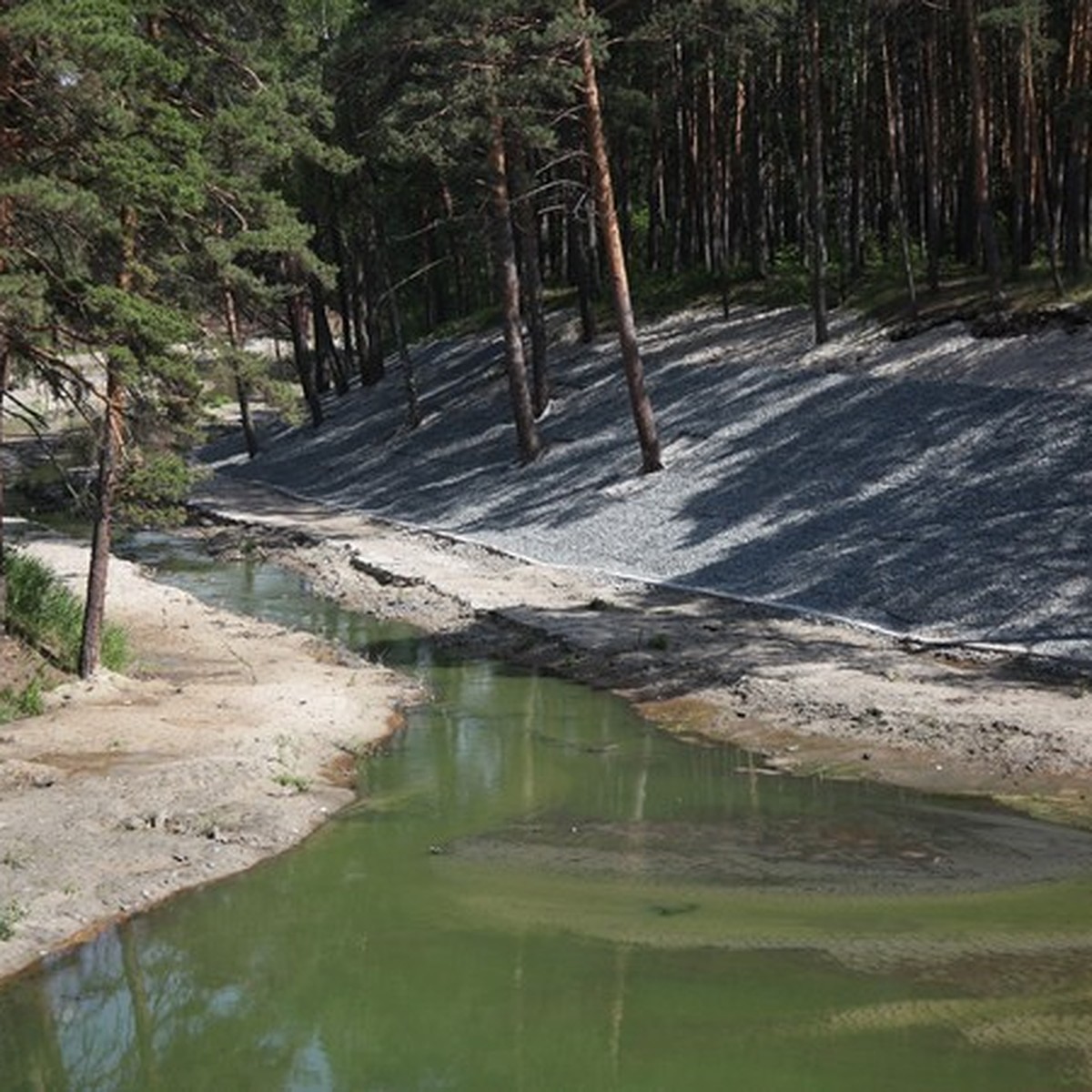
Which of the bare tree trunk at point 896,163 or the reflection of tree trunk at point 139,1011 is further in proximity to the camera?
the bare tree trunk at point 896,163

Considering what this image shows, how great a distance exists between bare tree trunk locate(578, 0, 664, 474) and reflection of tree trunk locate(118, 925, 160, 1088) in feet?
65.0

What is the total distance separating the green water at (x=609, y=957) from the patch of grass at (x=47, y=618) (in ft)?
18.8

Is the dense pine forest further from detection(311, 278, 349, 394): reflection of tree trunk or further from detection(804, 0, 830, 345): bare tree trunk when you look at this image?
detection(311, 278, 349, 394): reflection of tree trunk

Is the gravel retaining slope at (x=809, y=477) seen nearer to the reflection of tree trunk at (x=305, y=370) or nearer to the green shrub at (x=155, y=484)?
the reflection of tree trunk at (x=305, y=370)

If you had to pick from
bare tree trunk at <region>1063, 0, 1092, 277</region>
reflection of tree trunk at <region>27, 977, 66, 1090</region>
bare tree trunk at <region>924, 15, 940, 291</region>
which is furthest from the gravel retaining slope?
reflection of tree trunk at <region>27, 977, 66, 1090</region>

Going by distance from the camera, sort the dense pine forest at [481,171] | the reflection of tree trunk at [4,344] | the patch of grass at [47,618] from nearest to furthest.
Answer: the reflection of tree trunk at [4,344] → the dense pine forest at [481,171] → the patch of grass at [47,618]

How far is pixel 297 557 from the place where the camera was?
31.3 meters

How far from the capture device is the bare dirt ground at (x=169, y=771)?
12164 mm

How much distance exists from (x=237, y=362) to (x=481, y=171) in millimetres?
17954

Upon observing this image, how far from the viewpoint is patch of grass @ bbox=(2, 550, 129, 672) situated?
18906 mm

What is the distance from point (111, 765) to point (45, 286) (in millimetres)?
4945

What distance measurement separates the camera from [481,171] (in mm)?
35188

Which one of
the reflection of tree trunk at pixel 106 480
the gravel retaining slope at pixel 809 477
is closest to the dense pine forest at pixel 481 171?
the reflection of tree trunk at pixel 106 480

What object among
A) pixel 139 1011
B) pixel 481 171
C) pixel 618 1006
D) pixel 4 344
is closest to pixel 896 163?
pixel 481 171
